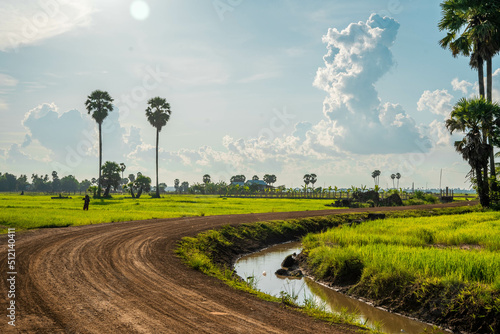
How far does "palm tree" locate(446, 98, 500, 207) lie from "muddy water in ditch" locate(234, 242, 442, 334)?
26.7m

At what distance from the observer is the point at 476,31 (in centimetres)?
3969

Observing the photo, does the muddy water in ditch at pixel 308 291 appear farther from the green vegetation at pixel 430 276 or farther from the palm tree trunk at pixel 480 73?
the palm tree trunk at pixel 480 73

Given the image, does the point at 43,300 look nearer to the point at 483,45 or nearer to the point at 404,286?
the point at 404,286

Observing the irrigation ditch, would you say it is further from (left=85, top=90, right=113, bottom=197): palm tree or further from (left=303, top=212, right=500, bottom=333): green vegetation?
(left=85, top=90, right=113, bottom=197): palm tree

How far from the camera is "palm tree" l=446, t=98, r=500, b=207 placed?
128 feet

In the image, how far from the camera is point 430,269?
41.4 feet

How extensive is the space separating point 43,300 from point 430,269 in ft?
40.6

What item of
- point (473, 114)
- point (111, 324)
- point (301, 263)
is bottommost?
point (301, 263)

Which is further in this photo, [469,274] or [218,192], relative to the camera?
[218,192]

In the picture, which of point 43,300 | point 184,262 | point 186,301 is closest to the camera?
point 43,300

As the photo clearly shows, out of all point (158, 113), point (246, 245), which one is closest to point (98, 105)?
point (158, 113)

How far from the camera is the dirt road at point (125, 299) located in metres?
7.93

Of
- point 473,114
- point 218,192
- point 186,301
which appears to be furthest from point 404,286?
point 218,192

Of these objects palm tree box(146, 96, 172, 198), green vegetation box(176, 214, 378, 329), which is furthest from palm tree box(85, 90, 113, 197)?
green vegetation box(176, 214, 378, 329)
